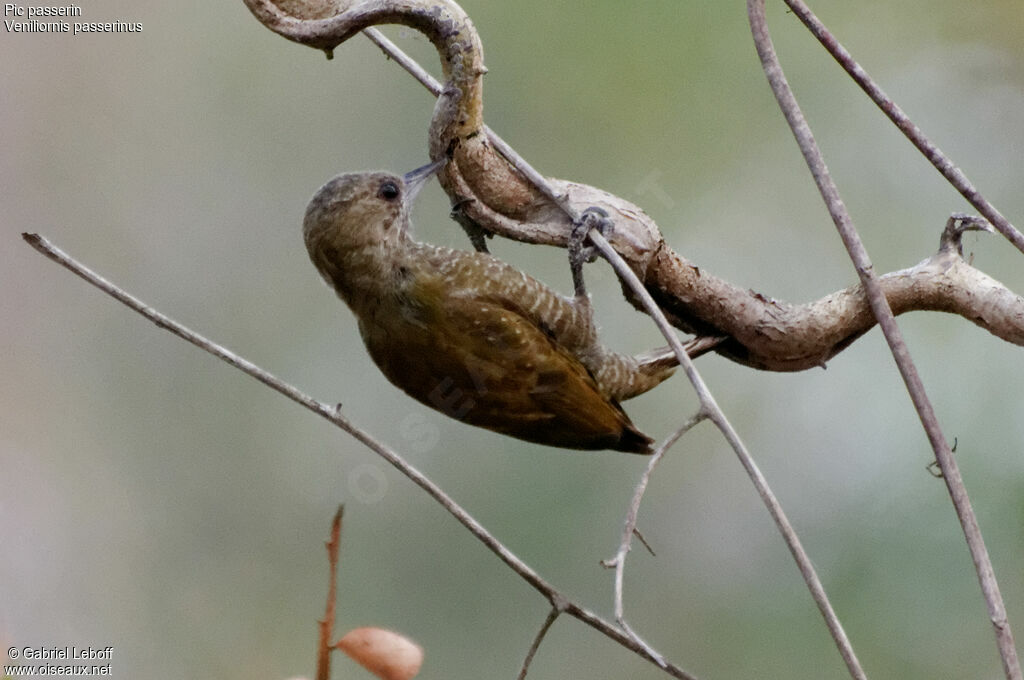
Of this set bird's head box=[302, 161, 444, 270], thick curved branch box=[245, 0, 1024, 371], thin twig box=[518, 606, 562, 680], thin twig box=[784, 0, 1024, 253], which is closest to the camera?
thin twig box=[518, 606, 562, 680]

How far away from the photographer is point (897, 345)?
167cm

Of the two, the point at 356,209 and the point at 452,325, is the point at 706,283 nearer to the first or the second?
the point at 452,325

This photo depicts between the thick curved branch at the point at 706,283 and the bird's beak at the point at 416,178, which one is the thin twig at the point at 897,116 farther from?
the bird's beak at the point at 416,178

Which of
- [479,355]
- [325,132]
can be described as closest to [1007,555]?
[479,355]

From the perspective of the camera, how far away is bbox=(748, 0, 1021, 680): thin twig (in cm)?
148

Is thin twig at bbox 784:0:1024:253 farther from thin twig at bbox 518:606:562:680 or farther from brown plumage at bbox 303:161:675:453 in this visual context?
thin twig at bbox 518:606:562:680

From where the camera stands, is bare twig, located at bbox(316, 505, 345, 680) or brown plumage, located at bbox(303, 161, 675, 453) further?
brown plumage, located at bbox(303, 161, 675, 453)

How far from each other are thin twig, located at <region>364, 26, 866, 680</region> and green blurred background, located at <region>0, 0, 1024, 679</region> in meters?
0.50

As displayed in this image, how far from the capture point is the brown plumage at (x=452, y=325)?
7.25 feet

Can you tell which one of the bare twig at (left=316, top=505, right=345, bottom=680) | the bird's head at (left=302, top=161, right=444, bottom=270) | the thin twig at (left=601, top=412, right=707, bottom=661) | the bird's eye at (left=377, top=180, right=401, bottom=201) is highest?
the bird's eye at (left=377, top=180, right=401, bottom=201)

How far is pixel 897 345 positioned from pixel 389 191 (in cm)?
113

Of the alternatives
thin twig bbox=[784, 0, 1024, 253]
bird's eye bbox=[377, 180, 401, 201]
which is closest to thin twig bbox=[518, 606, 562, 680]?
thin twig bbox=[784, 0, 1024, 253]

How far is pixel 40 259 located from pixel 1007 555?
8.67 ft

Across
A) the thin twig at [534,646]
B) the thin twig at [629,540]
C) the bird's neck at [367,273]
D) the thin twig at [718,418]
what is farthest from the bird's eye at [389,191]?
the thin twig at [534,646]
